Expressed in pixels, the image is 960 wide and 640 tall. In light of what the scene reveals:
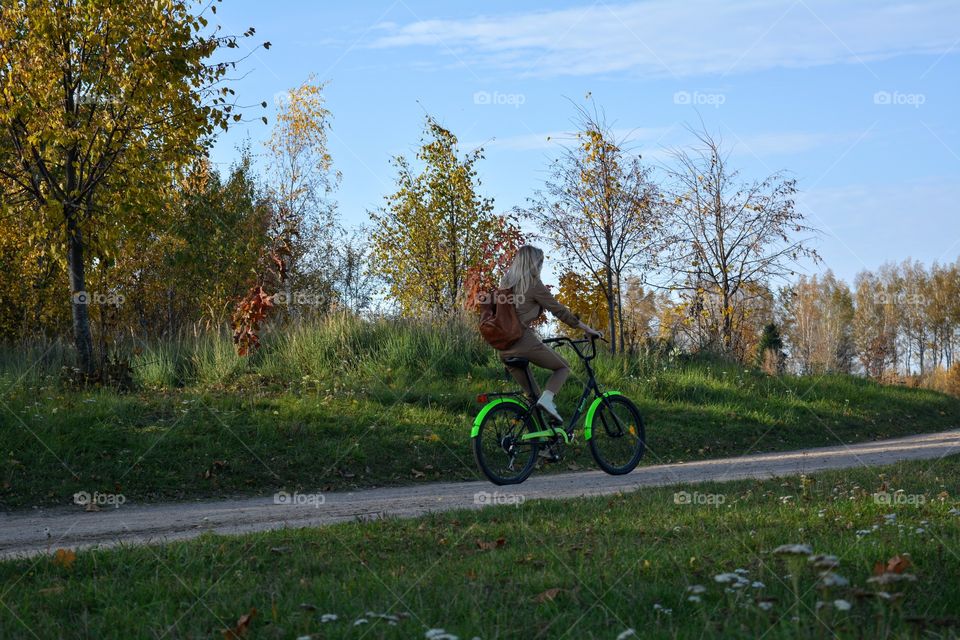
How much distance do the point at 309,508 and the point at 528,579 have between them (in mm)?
4210

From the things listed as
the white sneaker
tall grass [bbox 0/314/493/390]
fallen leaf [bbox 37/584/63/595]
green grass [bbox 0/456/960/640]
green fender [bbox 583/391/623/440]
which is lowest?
green grass [bbox 0/456/960/640]

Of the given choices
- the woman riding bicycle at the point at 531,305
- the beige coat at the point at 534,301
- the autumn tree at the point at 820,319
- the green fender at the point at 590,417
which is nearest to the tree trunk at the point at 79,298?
the woman riding bicycle at the point at 531,305

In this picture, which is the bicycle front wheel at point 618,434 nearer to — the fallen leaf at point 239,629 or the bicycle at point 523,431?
the bicycle at point 523,431

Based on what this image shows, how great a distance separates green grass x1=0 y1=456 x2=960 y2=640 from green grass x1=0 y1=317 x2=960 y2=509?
169 inches

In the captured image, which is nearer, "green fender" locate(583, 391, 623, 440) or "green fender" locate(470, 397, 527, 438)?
"green fender" locate(470, 397, 527, 438)

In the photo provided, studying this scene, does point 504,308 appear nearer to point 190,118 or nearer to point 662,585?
point 662,585

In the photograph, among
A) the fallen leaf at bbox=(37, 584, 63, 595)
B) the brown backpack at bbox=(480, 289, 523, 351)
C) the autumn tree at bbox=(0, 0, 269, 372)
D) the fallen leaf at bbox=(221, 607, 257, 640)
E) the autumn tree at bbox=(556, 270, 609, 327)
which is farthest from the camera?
the autumn tree at bbox=(556, 270, 609, 327)

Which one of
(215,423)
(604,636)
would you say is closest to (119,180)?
(215,423)

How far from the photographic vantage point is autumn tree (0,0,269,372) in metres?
13.4

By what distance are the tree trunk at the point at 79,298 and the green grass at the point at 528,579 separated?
9.30m

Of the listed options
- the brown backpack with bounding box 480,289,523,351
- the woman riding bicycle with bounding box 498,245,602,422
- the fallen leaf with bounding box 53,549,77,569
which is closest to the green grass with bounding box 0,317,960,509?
the woman riding bicycle with bounding box 498,245,602,422

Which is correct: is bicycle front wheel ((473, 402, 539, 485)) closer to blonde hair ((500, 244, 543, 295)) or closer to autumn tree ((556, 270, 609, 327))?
blonde hair ((500, 244, 543, 295))

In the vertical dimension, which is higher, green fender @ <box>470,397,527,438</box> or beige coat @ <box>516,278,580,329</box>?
beige coat @ <box>516,278,580,329</box>

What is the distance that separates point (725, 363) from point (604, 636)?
1644 centimetres
